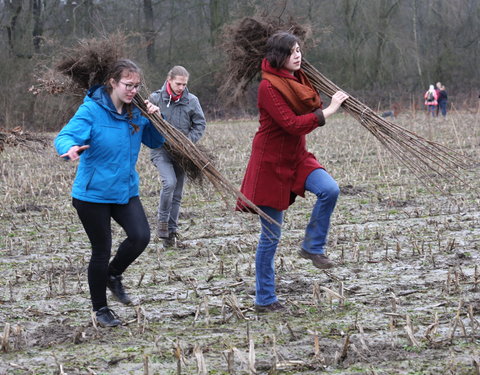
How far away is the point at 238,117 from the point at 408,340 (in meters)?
28.5

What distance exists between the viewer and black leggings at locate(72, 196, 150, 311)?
15.0 feet

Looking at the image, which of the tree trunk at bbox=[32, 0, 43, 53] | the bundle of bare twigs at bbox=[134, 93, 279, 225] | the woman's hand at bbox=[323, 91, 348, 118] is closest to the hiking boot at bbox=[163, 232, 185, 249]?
the bundle of bare twigs at bbox=[134, 93, 279, 225]

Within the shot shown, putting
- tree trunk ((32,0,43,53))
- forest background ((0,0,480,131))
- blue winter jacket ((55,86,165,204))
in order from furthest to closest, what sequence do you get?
forest background ((0,0,480,131)), tree trunk ((32,0,43,53)), blue winter jacket ((55,86,165,204))

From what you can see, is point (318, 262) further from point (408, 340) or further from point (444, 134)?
point (444, 134)

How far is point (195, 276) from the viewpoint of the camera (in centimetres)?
594

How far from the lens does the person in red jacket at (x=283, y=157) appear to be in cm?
460

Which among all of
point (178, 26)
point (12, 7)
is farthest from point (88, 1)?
point (178, 26)

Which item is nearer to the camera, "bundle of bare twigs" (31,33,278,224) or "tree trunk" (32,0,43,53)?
"bundle of bare twigs" (31,33,278,224)

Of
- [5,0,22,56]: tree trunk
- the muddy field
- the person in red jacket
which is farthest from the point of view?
[5,0,22,56]: tree trunk

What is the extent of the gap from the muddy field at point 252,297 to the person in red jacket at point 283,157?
319mm

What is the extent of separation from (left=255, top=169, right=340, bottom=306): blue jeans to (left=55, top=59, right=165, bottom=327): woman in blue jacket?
28.8 inches

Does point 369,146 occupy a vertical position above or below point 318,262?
above

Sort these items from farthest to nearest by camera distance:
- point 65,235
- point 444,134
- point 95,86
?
point 444,134 → point 65,235 → point 95,86

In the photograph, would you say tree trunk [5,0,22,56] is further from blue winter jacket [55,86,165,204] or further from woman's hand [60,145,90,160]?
woman's hand [60,145,90,160]
